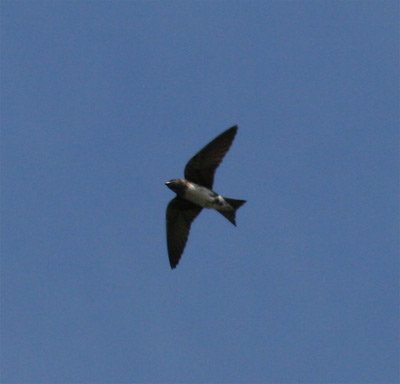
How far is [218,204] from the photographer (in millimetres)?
15250

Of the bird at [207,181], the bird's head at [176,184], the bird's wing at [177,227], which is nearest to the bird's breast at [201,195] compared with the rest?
the bird at [207,181]

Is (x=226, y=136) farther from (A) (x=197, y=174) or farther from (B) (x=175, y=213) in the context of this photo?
(B) (x=175, y=213)

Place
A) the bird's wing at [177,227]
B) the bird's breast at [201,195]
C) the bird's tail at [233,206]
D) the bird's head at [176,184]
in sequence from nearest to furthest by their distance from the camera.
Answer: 1. the bird's tail at [233,206]
2. the bird's breast at [201,195]
3. the bird's head at [176,184]
4. the bird's wing at [177,227]

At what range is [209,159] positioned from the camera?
1534 centimetres

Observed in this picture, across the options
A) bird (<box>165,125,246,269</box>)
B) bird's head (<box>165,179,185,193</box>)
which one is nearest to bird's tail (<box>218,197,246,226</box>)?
bird (<box>165,125,246,269</box>)

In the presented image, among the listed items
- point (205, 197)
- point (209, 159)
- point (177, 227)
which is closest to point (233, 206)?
point (205, 197)

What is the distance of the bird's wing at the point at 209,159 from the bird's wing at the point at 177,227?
0.89 metres

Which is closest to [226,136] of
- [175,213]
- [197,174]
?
[197,174]

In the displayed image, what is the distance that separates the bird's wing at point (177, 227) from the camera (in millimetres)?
16172

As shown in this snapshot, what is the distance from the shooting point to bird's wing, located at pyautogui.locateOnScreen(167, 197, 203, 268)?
16.2 metres

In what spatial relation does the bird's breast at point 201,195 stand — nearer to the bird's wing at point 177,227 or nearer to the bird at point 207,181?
the bird at point 207,181

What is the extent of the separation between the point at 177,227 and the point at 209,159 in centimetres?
169

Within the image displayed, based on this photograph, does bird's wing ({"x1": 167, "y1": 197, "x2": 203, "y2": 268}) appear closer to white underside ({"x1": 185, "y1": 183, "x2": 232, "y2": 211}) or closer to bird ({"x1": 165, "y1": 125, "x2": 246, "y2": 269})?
bird ({"x1": 165, "y1": 125, "x2": 246, "y2": 269})

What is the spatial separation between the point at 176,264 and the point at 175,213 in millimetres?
957
